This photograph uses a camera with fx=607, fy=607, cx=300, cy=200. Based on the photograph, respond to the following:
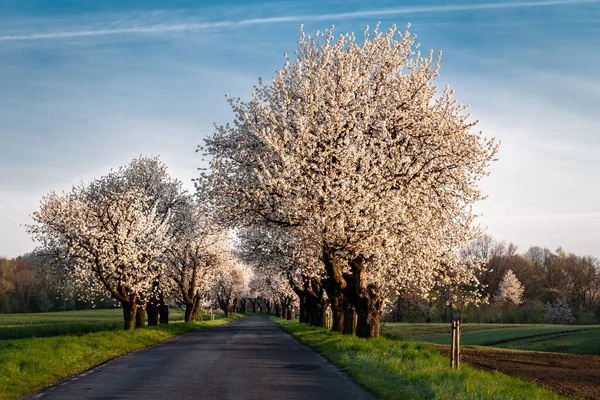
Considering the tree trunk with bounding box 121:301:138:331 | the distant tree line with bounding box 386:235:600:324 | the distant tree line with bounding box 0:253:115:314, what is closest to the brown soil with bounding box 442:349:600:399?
the tree trunk with bounding box 121:301:138:331

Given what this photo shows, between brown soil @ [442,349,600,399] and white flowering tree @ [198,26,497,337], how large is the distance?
5.63 meters

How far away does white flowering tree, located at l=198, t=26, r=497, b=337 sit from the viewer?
25453 mm

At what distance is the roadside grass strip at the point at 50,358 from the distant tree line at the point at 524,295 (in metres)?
75.9

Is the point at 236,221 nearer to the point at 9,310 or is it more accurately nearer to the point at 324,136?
the point at 324,136

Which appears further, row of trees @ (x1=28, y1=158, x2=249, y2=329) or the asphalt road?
row of trees @ (x1=28, y1=158, x2=249, y2=329)

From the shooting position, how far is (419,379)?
15.8 meters

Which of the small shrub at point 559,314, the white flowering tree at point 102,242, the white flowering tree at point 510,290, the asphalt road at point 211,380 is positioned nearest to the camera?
the asphalt road at point 211,380

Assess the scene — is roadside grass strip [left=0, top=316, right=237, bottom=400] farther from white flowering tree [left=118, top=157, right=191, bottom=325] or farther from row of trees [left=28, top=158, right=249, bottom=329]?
white flowering tree [left=118, top=157, right=191, bottom=325]

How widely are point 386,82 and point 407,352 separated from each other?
13060 mm

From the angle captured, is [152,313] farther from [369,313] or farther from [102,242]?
[369,313]

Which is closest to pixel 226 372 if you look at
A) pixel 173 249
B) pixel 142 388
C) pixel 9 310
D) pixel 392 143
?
pixel 142 388

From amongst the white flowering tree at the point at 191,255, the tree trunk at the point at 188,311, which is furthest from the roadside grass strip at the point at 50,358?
the tree trunk at the point at 188,311

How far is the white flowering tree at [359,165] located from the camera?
83.5 feet

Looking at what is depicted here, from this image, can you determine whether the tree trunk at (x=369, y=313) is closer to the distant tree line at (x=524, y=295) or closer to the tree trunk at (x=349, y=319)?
the tree trunk at (x=349, y=319)
